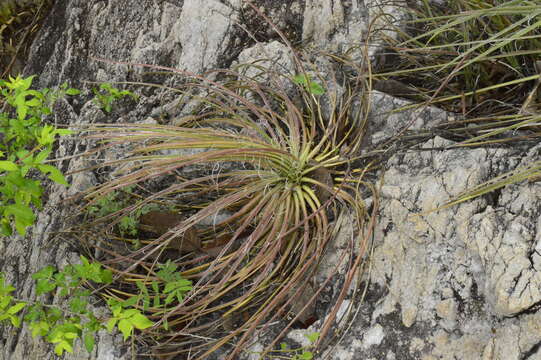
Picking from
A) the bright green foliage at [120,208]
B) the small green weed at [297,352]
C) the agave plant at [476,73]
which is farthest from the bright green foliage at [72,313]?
the agave plant at [476,73]

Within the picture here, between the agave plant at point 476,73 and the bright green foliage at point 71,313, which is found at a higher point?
the agave plant at point 476,73

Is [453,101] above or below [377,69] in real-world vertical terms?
below

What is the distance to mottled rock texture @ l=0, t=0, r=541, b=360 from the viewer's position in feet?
4.48

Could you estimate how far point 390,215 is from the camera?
1.62m

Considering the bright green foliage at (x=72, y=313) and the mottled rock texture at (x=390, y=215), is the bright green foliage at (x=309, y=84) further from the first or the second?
the bright green foliage at (x=72, y=313)

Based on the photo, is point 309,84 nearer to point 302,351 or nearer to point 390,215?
point 390,215

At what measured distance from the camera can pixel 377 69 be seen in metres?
2.18

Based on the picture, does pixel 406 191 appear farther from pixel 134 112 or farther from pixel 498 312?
pixel 134 112

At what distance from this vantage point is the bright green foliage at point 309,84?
6.44 feet

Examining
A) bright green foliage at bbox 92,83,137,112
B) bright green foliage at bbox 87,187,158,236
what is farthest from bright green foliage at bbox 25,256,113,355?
bright green foliage at bbox 92,83,137,112

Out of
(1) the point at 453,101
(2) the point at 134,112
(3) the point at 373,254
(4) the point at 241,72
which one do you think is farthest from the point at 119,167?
(1) the point at 453,101

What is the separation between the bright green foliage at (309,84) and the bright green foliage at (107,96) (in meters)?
0.68

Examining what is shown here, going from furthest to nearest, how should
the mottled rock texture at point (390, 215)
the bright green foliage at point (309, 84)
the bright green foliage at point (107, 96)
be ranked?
the bright green foliage at point (107, 96), the bright green foliage at point (309, 84), the mottled rock texture at point (390, 215)

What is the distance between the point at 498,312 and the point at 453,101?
3.03 ft
